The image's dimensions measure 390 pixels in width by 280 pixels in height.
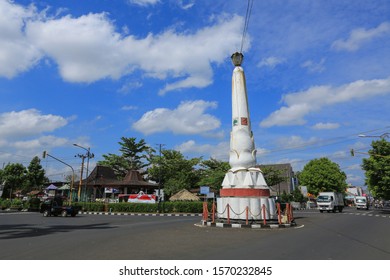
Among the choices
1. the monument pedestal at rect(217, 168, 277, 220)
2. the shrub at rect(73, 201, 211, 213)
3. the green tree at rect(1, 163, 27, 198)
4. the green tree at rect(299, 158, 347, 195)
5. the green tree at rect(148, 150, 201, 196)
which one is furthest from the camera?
the green tree at rect(299, 158, 347, 195)

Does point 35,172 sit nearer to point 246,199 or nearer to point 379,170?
point 246,199

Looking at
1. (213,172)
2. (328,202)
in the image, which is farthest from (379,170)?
(213,172)

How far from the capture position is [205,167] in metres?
47.0

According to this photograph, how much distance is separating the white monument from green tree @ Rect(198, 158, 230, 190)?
21.0 m

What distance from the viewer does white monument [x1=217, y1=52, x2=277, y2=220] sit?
1673 cm

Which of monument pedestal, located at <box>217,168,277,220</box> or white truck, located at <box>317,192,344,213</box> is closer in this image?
monument pedestal, located at <box>217,168,277,220</box>

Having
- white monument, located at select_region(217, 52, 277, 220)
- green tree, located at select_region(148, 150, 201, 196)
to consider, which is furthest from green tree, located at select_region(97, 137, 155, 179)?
white monument, located at select_region(217, 52, 277, 220)

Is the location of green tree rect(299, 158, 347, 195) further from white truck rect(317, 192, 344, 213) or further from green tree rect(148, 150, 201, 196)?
green tree rect(148, 150, 201, 196)

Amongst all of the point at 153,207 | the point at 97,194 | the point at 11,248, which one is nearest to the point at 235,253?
the point at 11,248

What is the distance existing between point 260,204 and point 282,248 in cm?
808

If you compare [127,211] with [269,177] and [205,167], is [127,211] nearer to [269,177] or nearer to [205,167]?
[205,167]

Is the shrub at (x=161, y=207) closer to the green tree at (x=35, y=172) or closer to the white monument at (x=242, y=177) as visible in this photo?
the white monument at (x=242, y=177)

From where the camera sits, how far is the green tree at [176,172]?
47.5 metres

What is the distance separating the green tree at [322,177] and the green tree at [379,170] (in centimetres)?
2860
